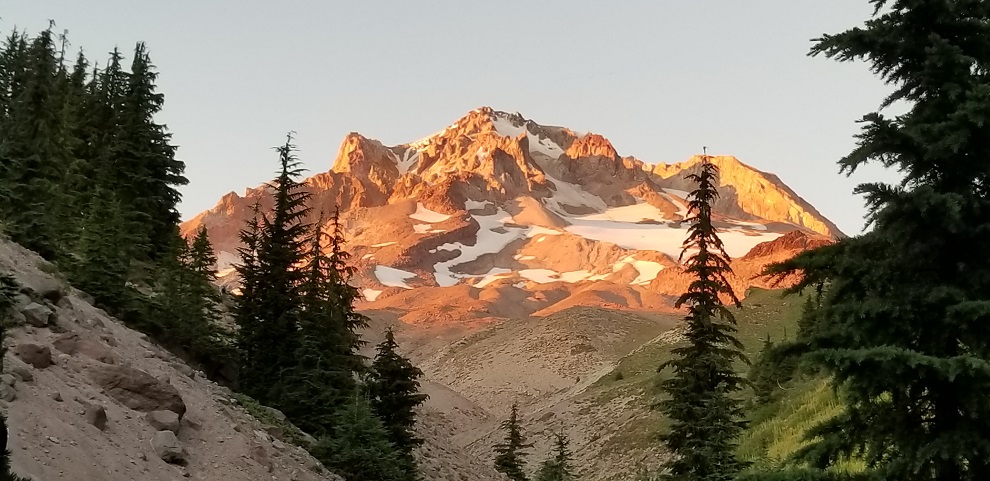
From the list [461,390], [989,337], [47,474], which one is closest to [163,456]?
[47,474]

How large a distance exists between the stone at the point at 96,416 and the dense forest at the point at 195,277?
6926mm

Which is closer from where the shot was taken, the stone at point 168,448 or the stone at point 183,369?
the stone at point 168,448

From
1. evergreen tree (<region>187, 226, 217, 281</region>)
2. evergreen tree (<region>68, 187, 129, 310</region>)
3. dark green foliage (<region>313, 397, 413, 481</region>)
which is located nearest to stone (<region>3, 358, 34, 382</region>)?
dark green foliage (<region>313, 397, 413, 481</region>)

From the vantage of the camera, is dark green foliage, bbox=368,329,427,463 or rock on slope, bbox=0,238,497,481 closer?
rock on slope, bbox=0,238,497,481

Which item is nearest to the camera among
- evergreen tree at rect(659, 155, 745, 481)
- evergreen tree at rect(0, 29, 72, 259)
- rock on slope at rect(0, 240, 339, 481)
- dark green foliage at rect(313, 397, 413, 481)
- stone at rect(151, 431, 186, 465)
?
rock on slope at rect(0, 240, 339, 481)

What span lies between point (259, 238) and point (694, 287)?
15629 mm

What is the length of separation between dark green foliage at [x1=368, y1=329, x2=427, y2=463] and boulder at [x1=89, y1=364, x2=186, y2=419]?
31.9 ft

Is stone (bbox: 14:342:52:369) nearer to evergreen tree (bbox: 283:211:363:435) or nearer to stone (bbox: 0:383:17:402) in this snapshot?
stone (bbox: 0:383:17:402)

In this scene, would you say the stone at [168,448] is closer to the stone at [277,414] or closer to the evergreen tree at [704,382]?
the stone at [277,414]

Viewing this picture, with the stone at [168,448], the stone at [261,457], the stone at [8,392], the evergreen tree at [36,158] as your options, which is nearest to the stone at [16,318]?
the stone at [8,392]

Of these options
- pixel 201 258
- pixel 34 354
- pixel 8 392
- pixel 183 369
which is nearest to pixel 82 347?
pixel 34 354

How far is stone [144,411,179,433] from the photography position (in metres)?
12.4

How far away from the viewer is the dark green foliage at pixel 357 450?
17.2m

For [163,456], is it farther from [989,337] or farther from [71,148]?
[71,148]
